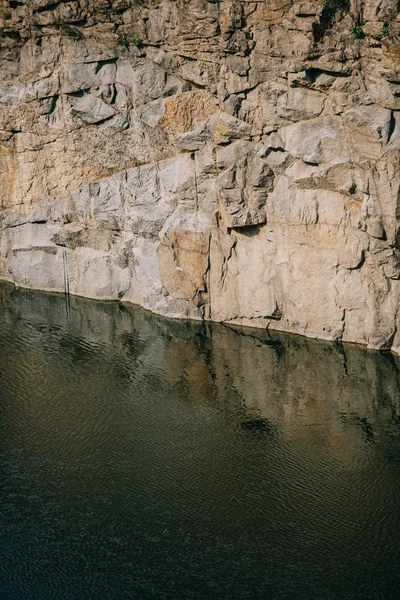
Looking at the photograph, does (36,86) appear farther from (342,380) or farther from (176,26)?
(342,380)

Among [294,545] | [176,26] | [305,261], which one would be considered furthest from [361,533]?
[176,26]

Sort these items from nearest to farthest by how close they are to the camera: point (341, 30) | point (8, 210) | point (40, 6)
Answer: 1. point (341, 30)
2. point (40, 6)
3. point (8, 210)

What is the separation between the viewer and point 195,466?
25.1 metres

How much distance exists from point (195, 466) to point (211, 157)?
15.6 metres

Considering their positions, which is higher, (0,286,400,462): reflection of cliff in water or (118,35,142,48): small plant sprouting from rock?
(118,35,142,48): small plant sprouting from rock

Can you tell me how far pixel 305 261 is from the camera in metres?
34.0

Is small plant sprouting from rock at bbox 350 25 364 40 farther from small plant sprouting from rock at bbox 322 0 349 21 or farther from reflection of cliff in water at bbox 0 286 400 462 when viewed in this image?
reflection of cliff in water at bbox 0 286 400 462

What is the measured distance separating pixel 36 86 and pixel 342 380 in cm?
2090

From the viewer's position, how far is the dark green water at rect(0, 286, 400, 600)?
20.0 metres

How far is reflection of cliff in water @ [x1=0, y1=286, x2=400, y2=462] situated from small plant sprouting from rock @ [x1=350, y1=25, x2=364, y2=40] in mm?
12533

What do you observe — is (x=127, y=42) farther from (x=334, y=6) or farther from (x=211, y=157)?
(x=334, y=6)

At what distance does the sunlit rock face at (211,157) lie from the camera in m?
31.6

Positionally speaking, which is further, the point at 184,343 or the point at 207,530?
the point at 184,343

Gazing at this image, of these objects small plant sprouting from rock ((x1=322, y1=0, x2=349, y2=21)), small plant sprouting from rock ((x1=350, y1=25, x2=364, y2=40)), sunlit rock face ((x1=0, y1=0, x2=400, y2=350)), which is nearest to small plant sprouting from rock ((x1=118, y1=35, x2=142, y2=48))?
sunlit rock face ((x1=0, y1=0, x2=400, y2=350))
